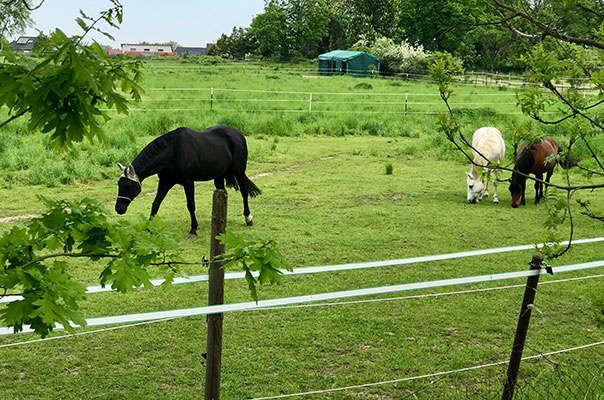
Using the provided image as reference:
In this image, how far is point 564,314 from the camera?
20.8ft

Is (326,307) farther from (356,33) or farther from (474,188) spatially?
(356,33)

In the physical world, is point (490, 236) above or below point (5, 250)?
below

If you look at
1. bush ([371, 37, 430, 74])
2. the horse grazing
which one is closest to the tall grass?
the horse grazing

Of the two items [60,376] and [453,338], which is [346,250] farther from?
[60,376]

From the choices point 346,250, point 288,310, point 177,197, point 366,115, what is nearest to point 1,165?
point 177,197

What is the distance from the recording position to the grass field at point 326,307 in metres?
4.90

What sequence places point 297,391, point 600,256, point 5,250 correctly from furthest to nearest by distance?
point 600,256
point 297,391
point 5,250

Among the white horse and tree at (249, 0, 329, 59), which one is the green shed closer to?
tree at (249, 0, 329, 59)

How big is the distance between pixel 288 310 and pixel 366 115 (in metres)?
16.7

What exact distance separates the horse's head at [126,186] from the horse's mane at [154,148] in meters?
0.15

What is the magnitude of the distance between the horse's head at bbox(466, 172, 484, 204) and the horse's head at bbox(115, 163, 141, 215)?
5.96 m

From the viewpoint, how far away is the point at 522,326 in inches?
161

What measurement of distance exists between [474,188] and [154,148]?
582 cm

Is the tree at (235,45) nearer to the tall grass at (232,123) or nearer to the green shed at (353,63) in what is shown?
the green shed at (353,63)
